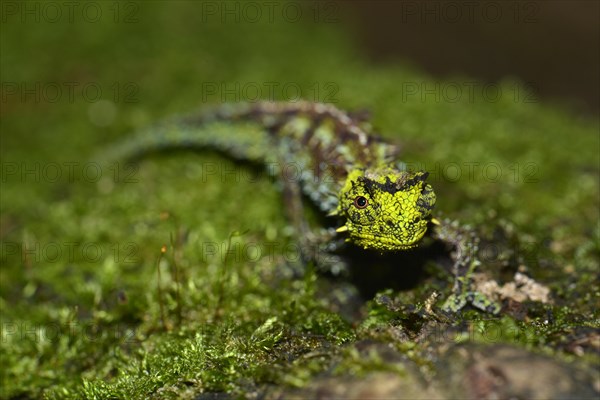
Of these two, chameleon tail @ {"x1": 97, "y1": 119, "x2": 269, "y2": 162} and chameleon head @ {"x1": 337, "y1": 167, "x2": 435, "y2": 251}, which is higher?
chameleon head @ {"x1": 337, "y1": 167, "x2": 435, "y2": 251}

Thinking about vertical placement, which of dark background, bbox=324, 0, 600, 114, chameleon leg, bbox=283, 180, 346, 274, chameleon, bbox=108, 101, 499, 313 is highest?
dark background, bbox=324, 0, 600, 114

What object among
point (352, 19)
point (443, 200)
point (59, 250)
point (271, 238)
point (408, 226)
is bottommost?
point (59, 250)

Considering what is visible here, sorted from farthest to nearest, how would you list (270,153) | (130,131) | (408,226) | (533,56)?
(533,56)
(130,131)
(270,153)
(408,226)

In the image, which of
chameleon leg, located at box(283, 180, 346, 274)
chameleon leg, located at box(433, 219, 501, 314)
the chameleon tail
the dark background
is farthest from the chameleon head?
the dark background

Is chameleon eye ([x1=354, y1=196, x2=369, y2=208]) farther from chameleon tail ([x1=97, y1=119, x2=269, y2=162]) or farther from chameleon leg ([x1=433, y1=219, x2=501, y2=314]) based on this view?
chameleon tail ([x1=97, y1=119, x2=269, y2=162])

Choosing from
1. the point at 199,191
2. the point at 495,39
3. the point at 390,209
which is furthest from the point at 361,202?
the point at 495,39

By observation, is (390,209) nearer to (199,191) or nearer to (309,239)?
(309,239)

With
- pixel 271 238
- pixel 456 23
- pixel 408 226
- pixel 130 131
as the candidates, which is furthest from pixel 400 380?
pixel 456 23

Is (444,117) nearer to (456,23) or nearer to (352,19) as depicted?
(352,19)
